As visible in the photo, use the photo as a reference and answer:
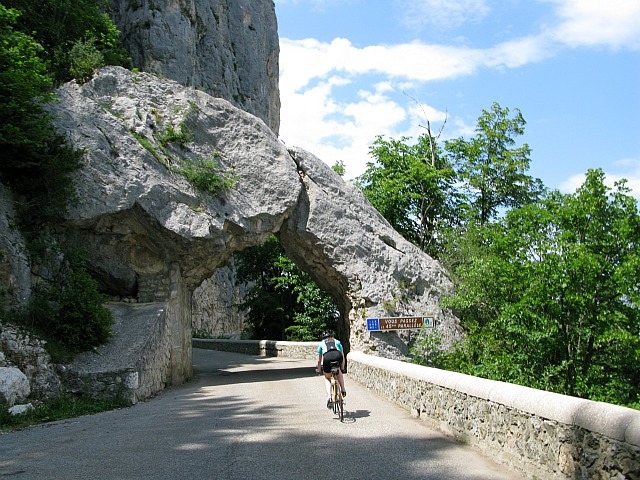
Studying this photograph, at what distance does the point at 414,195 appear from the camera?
30.1 metres

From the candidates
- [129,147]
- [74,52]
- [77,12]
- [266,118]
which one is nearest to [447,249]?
[129,147]

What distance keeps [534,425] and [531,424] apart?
6cm

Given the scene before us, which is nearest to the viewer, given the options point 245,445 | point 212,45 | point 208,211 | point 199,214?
point 245,445

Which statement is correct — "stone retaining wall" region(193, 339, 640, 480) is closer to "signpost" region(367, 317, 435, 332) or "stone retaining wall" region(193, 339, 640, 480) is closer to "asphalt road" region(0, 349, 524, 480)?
"asphalt road" region(0, 349, 524, 480)

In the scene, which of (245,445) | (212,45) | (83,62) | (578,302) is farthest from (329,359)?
(212,45)

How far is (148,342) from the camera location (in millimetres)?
15008

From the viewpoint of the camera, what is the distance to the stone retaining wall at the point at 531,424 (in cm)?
469

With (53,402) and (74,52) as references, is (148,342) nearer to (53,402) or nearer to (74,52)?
(53,402)

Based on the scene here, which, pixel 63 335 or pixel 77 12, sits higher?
pixel 77 12

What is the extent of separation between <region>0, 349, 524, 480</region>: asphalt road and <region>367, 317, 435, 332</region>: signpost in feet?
19.6

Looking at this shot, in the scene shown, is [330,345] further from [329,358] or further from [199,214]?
[199,214]

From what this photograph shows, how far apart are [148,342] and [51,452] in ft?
23.6

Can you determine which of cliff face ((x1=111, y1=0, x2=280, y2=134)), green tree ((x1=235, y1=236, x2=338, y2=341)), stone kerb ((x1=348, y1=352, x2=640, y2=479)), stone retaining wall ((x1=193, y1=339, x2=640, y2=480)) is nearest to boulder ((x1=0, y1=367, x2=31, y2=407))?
stone retaining wall ((x1=193, y1=339, x2=640, y2=480))

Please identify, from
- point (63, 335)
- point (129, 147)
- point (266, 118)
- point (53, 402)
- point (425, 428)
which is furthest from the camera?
point (266, 118)
